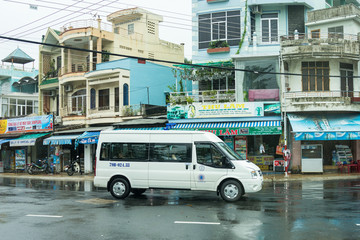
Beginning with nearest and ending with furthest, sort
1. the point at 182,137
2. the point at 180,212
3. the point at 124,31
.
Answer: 1. the point at 180,212
2. the point at 182,137
3. the point at 124,31

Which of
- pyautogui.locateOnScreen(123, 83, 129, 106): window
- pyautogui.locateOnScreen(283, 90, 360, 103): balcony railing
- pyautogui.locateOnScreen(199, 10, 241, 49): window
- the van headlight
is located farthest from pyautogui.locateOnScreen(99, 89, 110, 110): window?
the van headlight

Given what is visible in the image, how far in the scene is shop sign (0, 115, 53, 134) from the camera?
3350 cm

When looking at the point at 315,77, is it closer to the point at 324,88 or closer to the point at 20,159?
the point at 324,88

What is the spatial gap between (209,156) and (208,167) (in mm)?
389

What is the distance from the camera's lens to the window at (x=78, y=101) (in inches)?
1340

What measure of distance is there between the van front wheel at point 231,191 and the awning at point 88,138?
16844 mm

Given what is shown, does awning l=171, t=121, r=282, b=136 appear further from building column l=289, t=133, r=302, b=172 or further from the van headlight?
the van headlight

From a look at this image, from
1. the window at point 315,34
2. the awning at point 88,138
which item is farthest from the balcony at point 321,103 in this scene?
the awning at point 88,138

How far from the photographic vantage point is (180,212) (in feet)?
35.3

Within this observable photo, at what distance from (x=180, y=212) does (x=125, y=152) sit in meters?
3.93

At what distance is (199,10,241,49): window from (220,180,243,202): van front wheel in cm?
1603

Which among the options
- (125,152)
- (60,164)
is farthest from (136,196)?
(60,164)

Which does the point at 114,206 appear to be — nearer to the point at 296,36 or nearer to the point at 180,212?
the point at 180,212

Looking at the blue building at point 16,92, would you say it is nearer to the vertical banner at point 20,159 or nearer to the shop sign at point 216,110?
the vertical banner at point 20,159
